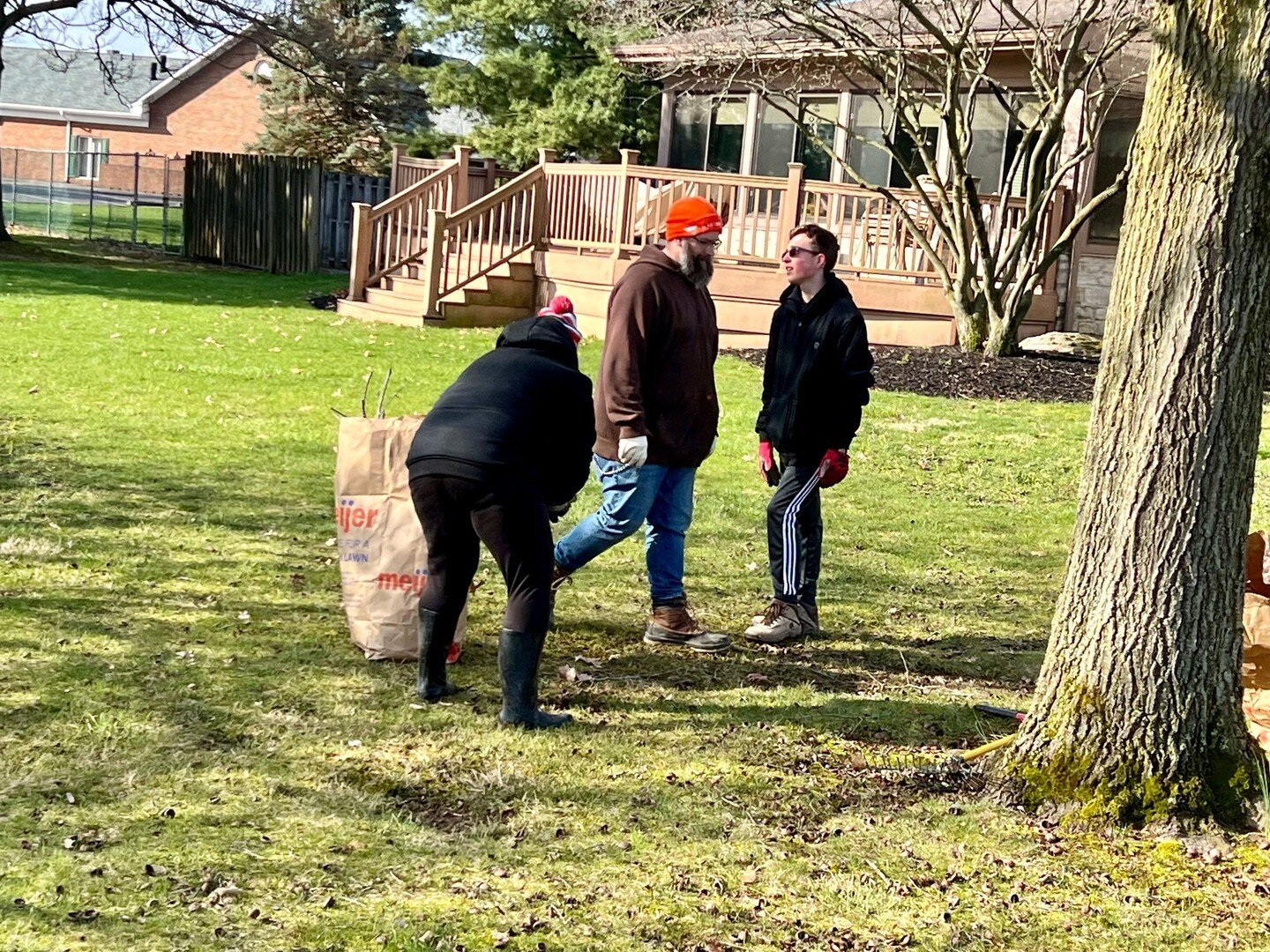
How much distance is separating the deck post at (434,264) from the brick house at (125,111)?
113 feet

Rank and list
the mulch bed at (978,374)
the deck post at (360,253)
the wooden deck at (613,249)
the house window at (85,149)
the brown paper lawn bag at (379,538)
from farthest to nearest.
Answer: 1. the house window at (85,149)
2. the deck post at (360,253)
3. the wooden deck at (613,249)
4. the mulch bed at (978,374)
5. the brown paper lawn bag at (379,538)

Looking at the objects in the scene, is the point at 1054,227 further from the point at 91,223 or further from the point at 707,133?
the point at 91,223

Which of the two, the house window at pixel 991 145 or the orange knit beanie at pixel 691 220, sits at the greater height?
the house window at pixel 991 145

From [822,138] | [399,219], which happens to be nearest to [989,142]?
[822,138]

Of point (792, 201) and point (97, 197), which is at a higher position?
point (97, 197)

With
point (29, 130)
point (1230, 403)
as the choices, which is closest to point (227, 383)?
point (1230, 403)

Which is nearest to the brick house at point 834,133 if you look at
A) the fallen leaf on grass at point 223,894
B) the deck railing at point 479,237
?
the deck railing at point 479,237

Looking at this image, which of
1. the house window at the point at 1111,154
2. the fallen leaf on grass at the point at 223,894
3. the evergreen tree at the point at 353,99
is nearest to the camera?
the fallen leaf on grass at the point at 223,894

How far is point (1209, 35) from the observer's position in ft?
12.9

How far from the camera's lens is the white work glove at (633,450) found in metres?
5.57

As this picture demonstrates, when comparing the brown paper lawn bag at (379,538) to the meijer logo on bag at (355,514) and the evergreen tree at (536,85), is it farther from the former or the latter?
the evergreen tree at (536,85)

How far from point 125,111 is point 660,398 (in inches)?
2227

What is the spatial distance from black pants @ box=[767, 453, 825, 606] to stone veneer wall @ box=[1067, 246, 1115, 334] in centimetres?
1362

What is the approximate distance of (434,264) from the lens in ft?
59.4
